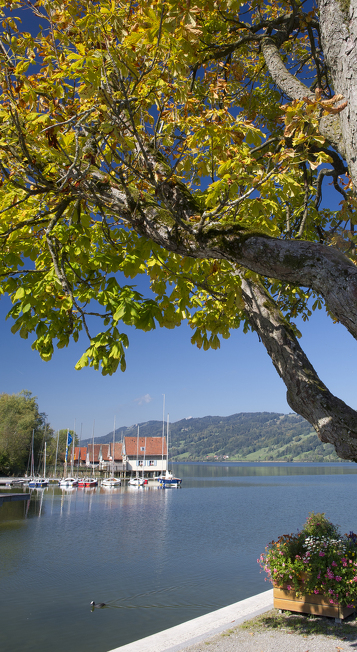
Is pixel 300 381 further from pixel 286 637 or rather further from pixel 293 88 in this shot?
pixel 286 637

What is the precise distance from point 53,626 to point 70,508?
3454cm

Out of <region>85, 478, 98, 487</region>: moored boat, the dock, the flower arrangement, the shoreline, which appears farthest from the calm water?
→ <region>85, 478, 98, 487</region>: moored boat

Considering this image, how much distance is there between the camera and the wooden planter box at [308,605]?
7.48 metres

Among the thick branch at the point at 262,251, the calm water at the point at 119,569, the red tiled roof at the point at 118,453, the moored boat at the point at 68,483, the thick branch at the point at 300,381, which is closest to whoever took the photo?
the thick branch at the point at 262,251

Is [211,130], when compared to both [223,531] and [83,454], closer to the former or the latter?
[223,531]

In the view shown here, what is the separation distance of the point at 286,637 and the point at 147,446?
98.5 meters

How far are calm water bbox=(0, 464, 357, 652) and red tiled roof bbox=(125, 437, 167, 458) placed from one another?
191 ft

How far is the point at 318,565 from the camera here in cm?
752

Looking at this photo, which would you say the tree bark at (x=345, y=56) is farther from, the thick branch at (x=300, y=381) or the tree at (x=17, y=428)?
the tree at (x=17, y=428)

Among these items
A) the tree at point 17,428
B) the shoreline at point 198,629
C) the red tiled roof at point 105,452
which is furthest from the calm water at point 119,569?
the red tiled roof at point 105,452

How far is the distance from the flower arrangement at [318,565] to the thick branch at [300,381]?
4.73m

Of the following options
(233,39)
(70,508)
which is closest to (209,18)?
(233,39)

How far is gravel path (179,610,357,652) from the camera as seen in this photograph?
21.1ft

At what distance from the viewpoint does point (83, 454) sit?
114375 millimetres
